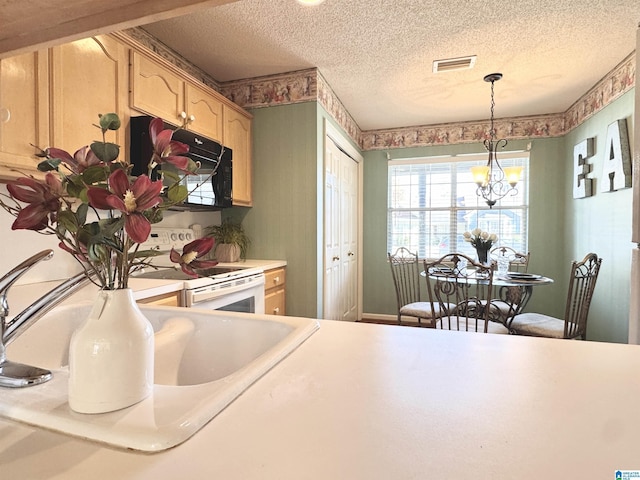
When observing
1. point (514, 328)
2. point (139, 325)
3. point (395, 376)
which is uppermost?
point (139, 325)

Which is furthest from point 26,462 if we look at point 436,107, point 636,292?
point 436,107

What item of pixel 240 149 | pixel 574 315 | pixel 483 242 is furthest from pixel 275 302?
pixel 574 315

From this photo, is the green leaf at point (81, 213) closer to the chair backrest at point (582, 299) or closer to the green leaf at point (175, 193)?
the green leaf at point (175, 193)

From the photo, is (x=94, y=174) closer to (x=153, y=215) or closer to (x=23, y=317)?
(x=153, y=215)

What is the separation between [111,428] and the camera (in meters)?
0.46

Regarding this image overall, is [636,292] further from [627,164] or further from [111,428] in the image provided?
[111,428]

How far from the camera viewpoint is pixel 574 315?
2.58m

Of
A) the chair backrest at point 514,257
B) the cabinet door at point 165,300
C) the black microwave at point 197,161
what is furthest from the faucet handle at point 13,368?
the chair backrest at point 514,257

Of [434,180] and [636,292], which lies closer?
[636,292]

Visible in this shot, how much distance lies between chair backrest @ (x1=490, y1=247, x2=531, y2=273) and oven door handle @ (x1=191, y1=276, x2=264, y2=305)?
2.79m

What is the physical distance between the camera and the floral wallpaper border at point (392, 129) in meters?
2.70

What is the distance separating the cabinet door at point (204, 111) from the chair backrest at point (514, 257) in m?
3.10

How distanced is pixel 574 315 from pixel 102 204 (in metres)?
3.07

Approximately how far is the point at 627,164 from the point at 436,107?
1.70m
